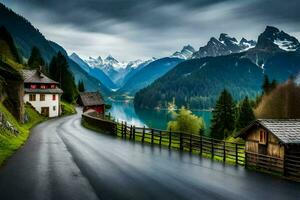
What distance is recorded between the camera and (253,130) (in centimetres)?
3212

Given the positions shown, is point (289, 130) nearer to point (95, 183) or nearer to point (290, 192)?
point (290, 192)

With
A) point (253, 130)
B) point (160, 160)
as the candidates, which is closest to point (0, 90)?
point (160, 160)

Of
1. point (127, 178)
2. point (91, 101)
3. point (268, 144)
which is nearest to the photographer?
point (127, 178)

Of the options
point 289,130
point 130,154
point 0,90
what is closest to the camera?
point 289,130

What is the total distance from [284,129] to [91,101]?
91.2m

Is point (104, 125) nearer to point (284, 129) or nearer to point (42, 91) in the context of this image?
point (284, 129)

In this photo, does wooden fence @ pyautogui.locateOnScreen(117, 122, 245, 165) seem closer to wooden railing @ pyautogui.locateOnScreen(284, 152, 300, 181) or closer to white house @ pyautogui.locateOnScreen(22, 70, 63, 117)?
wooden railing @ pyautogui.locateOnScreen(284, 152, 300, 181)

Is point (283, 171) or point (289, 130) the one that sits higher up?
point (289, 130)

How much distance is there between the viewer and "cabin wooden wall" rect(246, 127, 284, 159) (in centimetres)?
2824

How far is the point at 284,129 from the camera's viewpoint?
29.0 meters

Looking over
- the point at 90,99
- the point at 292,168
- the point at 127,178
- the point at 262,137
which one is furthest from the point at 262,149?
the point at 90,99

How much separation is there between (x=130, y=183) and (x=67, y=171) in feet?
15.9

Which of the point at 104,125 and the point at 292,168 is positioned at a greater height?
the point at 104,125

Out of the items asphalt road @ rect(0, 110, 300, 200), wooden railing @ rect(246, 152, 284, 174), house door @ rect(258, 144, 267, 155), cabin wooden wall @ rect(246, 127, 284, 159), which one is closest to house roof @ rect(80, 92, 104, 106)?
asphalt road @ rect(0, 110, 300, 200)
